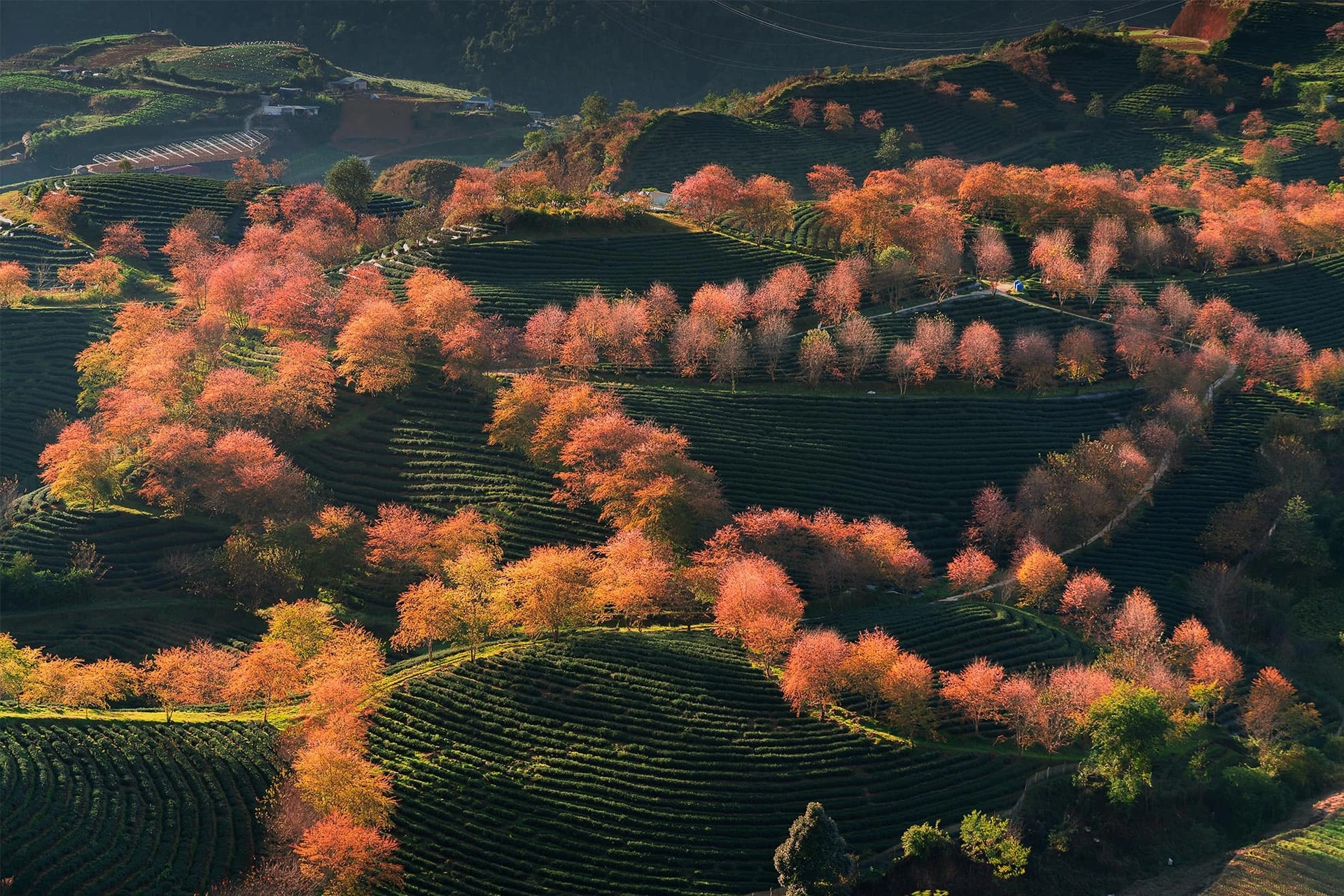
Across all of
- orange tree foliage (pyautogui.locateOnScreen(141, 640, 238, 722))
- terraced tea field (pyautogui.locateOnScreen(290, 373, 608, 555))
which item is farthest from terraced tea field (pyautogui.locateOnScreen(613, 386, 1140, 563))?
orange tree foliage (pyautogui.locateOnScreen(141, 640, 238, 722))

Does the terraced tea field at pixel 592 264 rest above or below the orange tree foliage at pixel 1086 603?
above

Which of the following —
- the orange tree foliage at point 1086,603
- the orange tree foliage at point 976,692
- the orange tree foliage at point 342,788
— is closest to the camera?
the orange tree foliage at point 342,788

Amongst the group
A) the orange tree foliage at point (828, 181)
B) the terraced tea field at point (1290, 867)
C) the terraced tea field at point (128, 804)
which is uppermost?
the orange tree foliage at point (828, 181)

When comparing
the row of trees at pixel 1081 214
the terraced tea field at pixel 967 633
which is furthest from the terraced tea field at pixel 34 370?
the terraced tea field at pixel 967 633

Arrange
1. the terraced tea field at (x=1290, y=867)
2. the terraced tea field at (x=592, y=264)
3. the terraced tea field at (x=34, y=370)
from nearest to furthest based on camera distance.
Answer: the terraced tea field at (x=1290, y=867) < the terraced tea field at (x=34, y=370) < the terraced tea field at (x=592, y=264)

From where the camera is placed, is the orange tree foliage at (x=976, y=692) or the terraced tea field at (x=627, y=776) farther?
the orange tree foliage at (x=976, y=692)

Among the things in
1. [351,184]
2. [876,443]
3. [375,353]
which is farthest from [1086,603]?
[351,184]

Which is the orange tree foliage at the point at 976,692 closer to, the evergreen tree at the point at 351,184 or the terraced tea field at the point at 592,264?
the terraced tea field at the point at 592,264

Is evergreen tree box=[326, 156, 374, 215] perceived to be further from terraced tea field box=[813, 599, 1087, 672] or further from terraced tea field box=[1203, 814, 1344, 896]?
terraced tea field box=[1203, 814, 1344, 896]
